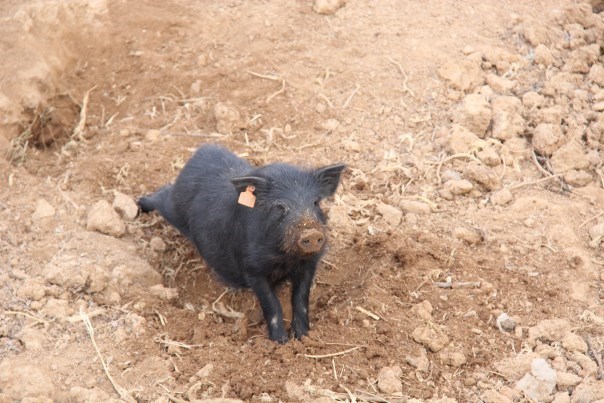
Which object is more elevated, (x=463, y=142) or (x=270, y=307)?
(x=463, y=142)

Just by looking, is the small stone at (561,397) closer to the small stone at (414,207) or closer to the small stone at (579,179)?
the small stone at (414,207)

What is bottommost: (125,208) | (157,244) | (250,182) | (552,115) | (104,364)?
(157,244)

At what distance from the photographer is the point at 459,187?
22.2 feet

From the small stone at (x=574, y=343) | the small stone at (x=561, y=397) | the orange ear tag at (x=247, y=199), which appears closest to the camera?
the small stone at (x=561, y=397)

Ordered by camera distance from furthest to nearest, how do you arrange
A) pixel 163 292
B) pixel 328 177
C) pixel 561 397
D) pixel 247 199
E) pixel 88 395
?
pixel 163 292
pixel 328 177
pixel 247 199
pixel 561 397
pixel 88 395

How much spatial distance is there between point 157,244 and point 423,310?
253 cm

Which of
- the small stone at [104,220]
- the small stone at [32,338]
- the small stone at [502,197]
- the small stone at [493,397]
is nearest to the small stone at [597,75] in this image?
the small stone at [502,197]

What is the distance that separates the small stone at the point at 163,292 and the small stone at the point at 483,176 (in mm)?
2799

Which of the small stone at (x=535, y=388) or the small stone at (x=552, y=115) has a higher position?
the small stone at (x=552, y=115)

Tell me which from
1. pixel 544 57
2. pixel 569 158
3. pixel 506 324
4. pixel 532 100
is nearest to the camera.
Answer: pixel 506 324

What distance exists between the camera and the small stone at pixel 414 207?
21.7 feet

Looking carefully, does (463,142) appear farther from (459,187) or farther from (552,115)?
(552,115)

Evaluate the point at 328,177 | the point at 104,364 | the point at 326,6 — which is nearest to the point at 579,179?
the point at 328,177

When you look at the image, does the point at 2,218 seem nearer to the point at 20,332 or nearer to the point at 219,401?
the point at 20,332
